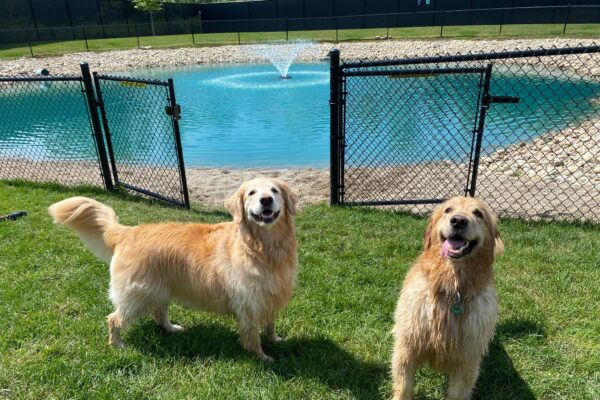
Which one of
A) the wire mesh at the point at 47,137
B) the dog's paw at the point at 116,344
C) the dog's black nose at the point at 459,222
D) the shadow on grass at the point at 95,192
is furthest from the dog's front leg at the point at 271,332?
the wire mesh at the point at 47,137

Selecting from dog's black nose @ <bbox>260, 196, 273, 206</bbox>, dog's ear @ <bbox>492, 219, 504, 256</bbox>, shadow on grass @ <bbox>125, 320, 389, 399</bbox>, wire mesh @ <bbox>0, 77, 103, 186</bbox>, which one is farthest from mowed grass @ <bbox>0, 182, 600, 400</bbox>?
wire mesh @ <bbox>0, 77, 103, 186</bbox>

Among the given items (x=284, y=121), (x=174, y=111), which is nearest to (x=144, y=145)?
(x=284, y=121)

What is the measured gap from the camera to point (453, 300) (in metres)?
2.56

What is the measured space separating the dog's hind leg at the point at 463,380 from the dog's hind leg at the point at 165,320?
2.20 m

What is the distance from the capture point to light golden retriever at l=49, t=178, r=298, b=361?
125 inches

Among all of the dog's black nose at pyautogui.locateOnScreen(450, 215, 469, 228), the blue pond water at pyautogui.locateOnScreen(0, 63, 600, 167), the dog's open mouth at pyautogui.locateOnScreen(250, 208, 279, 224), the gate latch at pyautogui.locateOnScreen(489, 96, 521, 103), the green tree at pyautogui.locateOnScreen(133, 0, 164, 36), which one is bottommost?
the blue pond water at pyautogui.locateOnScreen(0, 63, 600, 167)

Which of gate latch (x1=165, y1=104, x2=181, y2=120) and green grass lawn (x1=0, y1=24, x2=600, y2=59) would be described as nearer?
gate latch (x1=165, y1=104, x2=181, y2=120)

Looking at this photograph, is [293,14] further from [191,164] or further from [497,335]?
[497,335]

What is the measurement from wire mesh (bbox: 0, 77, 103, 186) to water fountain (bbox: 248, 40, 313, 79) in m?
13.7

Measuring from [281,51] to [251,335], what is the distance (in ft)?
112

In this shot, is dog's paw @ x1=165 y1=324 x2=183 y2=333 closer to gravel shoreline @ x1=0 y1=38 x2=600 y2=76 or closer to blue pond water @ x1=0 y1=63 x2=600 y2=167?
blue pond water @ x1=0 y1=63 x2=600 y2=167

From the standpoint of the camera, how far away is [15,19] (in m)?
43.4

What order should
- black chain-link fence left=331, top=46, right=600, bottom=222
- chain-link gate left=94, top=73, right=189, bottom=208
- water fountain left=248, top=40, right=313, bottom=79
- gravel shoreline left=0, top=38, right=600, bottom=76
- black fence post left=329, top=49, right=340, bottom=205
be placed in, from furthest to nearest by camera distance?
water fountain left=248, top=40, right=313, bottom=79, gravel shoreline left=0, top=38, right=600, bottom=76, chain-link gate left=94, top=73, right=189, bottom=208, black fence post left=329, top=49, right=340, bottom=205, black chain-link fence left=331, top=46, right=600, bottom=222

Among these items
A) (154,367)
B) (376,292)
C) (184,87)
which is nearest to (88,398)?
(154,367)
